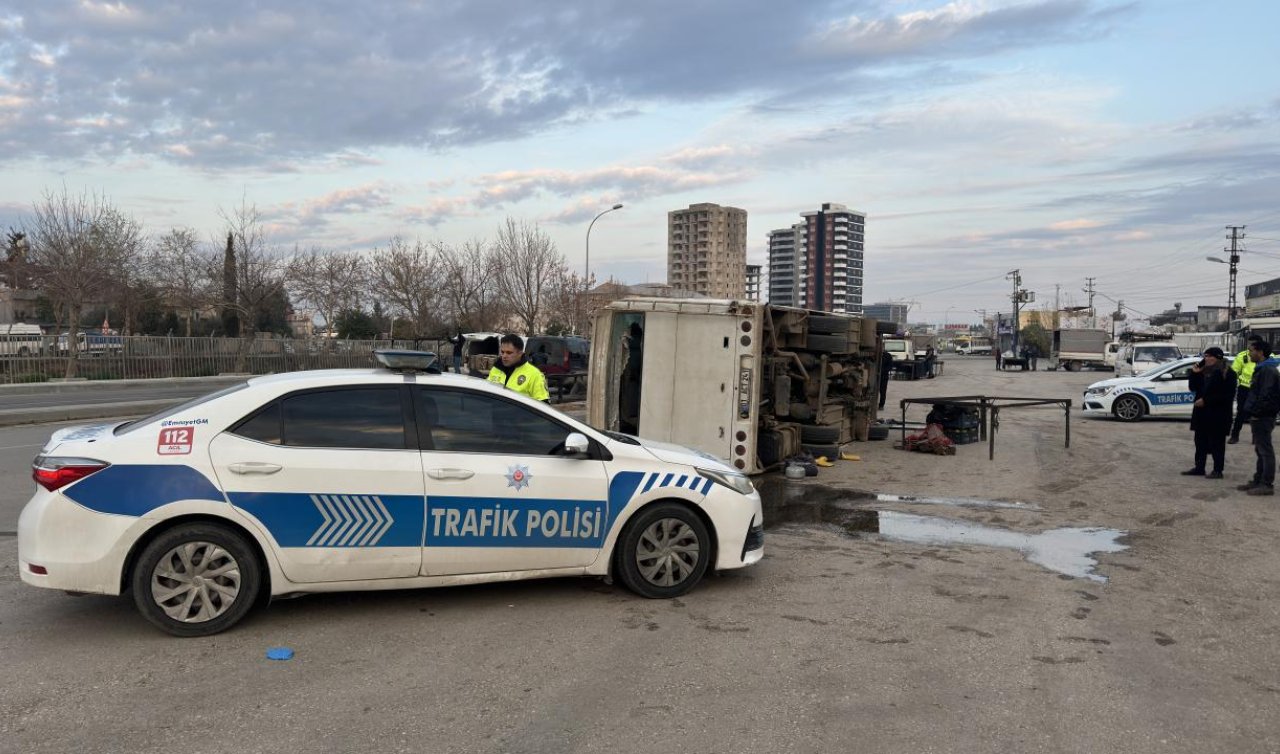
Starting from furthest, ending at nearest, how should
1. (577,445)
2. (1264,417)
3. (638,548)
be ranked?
1. (1264,417)
2. (638,548)
3. (577,445)

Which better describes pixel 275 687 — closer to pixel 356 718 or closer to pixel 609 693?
pixel 356 718

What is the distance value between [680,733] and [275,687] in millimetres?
1962

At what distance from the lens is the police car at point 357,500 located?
4.58m

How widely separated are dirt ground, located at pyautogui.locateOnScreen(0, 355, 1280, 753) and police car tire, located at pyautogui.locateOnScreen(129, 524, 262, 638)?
102 mm

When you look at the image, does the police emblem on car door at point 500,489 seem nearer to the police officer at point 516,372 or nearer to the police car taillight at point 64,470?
the police car taillight at point 64,470

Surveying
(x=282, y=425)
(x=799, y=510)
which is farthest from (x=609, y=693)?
(x=799, y=510)

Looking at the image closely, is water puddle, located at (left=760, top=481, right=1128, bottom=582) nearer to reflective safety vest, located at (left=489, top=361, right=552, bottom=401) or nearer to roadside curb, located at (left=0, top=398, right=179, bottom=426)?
reflective safety vest, located at (left=489, top=361, right=552, bottom=401)

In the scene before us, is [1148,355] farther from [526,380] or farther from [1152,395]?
[526,380]

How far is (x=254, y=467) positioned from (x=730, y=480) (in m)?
2.89

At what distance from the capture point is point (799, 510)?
28.6 ft

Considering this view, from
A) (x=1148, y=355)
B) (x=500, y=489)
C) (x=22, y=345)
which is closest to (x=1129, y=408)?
(x=1148, y=355)

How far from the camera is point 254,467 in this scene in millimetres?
4738

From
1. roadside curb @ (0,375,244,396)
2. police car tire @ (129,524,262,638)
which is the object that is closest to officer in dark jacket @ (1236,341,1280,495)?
police car tire @ (129,524,262,638)

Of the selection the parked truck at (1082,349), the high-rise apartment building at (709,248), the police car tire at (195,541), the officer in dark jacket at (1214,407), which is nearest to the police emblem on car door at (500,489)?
the police car tire at (195,541)
